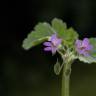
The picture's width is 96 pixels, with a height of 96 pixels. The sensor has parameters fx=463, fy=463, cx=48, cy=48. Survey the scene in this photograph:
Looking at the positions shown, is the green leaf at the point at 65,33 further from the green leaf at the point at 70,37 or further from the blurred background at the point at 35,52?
the blurred background at the point at 35,52

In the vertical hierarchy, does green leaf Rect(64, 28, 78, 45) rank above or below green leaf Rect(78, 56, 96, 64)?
above

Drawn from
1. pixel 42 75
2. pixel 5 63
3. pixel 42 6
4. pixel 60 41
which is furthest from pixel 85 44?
pixel 42 75

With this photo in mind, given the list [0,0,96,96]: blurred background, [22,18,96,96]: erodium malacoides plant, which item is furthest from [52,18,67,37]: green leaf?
[0,0,96,96]: blurred background

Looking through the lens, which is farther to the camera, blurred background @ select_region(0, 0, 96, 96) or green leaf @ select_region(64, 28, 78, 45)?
blurred background @ select_region(0, 0, 96, 96)

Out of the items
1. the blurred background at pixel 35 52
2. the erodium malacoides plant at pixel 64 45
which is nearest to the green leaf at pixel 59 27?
the erodium malacoides plant at pixel 64 45

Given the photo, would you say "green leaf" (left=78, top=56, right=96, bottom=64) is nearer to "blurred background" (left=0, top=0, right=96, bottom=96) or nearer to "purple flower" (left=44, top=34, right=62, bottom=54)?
"purple flower" (left=44, top=34, right=62, bottom=54)

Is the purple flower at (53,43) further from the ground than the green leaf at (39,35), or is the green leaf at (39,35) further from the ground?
the green leaf at (39,35)

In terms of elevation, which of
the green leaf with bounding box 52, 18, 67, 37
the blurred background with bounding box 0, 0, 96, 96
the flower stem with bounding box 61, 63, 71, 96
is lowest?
Answer: the flower stem with bounding box 61, 63, 71, 96

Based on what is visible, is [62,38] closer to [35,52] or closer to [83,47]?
[83,47]
